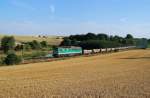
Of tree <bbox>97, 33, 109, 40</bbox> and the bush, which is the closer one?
the bush

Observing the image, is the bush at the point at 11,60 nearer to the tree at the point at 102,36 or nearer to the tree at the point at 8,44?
the tree at the point at 8,44

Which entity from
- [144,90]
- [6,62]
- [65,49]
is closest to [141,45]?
[65,49]

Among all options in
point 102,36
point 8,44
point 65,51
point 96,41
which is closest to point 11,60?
point 65,51

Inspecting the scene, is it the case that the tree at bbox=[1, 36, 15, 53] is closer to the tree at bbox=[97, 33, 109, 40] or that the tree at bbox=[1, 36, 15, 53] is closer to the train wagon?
the train wagon

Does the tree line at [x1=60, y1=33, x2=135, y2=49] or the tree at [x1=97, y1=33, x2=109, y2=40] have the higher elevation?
the tree at [x1=97, y1=33, x2=109, y2=40]

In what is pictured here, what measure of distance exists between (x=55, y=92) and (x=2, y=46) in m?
91.8

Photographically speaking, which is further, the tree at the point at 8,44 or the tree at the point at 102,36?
the tree at the point at 102,36

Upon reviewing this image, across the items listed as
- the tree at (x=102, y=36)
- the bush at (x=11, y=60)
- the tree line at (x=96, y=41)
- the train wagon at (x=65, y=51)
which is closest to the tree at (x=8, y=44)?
the tree line at (x=96, y=41)

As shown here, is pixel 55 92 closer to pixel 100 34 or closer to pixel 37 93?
pixel 37 93

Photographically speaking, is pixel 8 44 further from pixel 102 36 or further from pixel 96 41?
pixel 102 36

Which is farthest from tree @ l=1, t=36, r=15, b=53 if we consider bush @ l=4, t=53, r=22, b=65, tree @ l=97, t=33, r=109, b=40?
tree @ l=97, t=33, r=109, b=40

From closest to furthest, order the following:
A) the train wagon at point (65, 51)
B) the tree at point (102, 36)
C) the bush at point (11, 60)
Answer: the bush at point (11, 60)
the train wagon at point (65, 51)
the tree at point (102, 36)

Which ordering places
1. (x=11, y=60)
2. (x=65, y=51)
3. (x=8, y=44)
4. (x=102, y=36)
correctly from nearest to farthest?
(x=11, y=60)
(x=65, y=51)
(x=8, y=44)
(x=102, y=36)

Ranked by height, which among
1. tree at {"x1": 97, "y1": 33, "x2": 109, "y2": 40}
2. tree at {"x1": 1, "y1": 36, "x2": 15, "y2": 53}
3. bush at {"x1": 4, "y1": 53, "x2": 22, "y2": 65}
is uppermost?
tree at {"x1": 97, "y1": 33, "x2": 109, "y2": 40}
